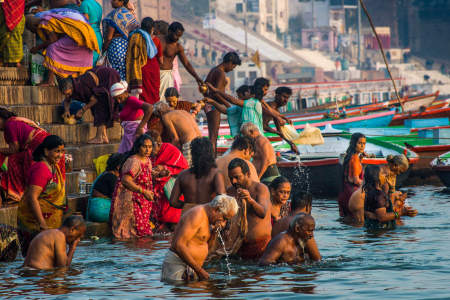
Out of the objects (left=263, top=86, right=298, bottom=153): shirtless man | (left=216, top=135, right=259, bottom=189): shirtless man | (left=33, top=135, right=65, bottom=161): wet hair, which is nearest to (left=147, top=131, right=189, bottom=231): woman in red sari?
(left=216, top=135, right=259, bottom=189): shirtless man

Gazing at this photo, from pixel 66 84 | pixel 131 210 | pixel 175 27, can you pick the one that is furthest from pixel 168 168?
pixel 175 27

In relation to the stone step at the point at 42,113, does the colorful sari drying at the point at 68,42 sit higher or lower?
higher

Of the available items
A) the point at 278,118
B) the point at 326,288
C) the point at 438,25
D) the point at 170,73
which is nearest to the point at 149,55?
the point at 170,73

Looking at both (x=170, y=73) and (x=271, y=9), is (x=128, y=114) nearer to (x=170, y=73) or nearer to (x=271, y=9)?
(x=170, y=73)

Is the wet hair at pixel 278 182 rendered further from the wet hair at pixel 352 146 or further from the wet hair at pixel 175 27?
the wet hair at pixel 175 27

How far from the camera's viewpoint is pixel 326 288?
7867 mm

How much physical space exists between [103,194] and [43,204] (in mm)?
1829

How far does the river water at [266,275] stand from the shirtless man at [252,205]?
19 cm

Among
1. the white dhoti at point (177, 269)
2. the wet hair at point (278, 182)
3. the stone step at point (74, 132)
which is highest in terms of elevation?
the stone step at point (74, 132)

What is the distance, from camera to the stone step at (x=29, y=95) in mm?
12578

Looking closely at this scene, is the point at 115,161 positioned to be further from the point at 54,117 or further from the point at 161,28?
the point at 161,28

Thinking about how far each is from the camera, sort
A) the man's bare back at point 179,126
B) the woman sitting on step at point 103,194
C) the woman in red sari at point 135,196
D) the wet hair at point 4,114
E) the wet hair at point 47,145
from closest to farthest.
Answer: the wet hair at point 47,145, the wet hair at point 4,114, the woman in red sari at point 135,196, the woman sitting on step at point 103,194, the man's bare back at point 179,126

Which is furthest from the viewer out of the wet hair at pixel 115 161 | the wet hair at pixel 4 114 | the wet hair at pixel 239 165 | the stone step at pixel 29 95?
the stone step at pixel 29 95

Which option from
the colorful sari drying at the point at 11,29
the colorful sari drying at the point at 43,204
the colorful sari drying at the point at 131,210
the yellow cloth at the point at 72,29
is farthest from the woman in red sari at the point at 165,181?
the colorful sari drying at the point at 11,29
